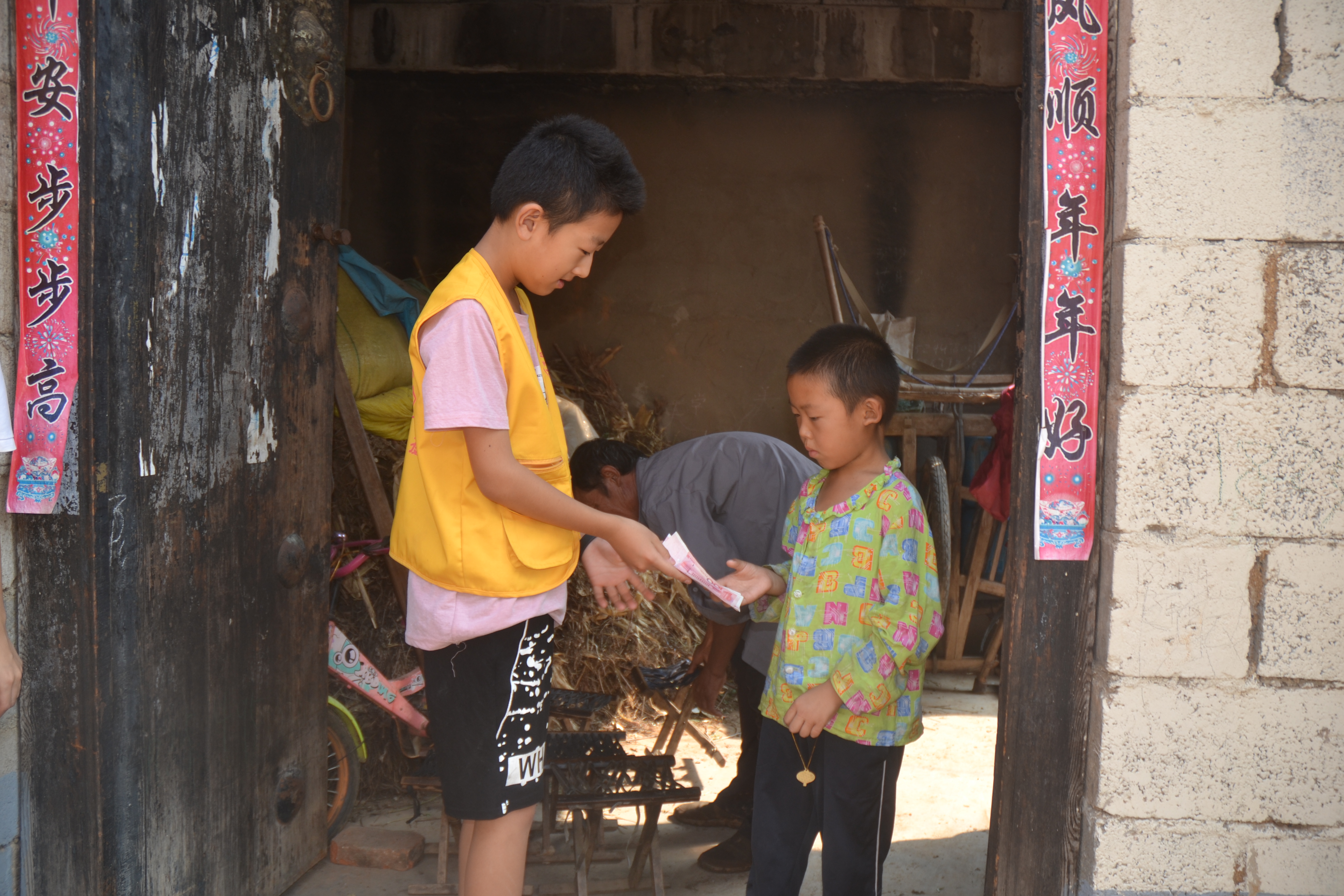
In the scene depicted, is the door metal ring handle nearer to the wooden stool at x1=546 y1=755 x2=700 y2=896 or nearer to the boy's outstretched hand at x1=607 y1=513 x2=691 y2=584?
the boy's outstretched hand at x1=607 y1=513 x2=691 y2=584

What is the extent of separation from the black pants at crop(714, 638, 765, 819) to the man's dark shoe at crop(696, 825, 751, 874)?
14cm

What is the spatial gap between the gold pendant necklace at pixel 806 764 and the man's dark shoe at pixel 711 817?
1275 millimetres

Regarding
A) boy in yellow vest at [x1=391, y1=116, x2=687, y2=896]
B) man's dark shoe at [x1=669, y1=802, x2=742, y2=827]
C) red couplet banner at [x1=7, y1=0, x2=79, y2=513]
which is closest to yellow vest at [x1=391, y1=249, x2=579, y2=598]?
boy in yellow vest at [x1=391, y1=116, x2=687, y2=896]

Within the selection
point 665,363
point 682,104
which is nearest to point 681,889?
point 665,363

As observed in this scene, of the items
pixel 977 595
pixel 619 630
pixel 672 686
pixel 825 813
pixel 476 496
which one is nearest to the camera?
pixel 476 496

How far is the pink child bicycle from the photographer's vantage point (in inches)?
133

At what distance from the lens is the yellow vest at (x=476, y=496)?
1861 millimetres

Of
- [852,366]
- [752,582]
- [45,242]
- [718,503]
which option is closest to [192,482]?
[45,242]

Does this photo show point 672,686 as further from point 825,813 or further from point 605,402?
point 605,402

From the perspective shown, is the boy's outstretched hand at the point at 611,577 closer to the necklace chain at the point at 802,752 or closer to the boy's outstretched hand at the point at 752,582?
the boy's outstretched hand at the point at 752,582

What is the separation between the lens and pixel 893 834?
3.38m

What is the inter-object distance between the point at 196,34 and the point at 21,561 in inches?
48.3

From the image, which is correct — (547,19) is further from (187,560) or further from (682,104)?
(187,560)

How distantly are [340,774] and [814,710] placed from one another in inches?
80.1
